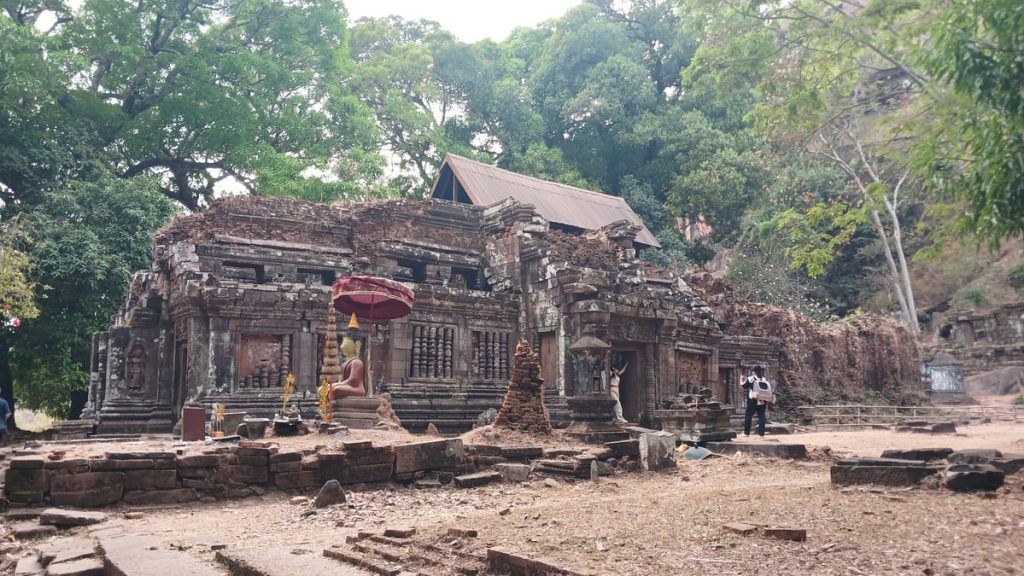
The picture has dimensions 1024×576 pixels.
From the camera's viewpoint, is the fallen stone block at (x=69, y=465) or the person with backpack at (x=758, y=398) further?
the person with backpack at (x=758, y=398)

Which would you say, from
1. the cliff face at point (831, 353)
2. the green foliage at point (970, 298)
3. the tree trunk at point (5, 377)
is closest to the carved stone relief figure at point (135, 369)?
the tree trunk at point (5, 377)

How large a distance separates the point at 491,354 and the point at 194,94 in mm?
17726

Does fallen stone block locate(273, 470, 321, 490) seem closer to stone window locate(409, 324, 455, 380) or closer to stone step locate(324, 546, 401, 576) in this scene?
stone step locate(324, 546, 401, 576)

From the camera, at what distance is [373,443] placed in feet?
31.3

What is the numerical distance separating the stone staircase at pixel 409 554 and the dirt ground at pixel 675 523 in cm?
19

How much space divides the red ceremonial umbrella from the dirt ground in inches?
179

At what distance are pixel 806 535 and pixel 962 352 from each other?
113ft

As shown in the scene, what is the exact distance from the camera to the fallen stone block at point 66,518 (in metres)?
7.12

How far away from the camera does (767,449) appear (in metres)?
12.9

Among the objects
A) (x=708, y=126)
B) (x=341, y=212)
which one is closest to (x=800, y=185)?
(x=708, y=126)

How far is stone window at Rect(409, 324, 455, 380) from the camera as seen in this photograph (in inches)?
710

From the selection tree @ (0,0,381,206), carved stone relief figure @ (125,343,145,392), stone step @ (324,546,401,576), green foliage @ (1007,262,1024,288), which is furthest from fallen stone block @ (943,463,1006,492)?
green foliage @ (1007,262,1024,288)

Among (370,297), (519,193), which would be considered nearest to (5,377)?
(370,297)

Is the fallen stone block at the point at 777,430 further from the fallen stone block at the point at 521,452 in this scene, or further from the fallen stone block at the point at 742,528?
the fallen stone block at the point at 742,528
